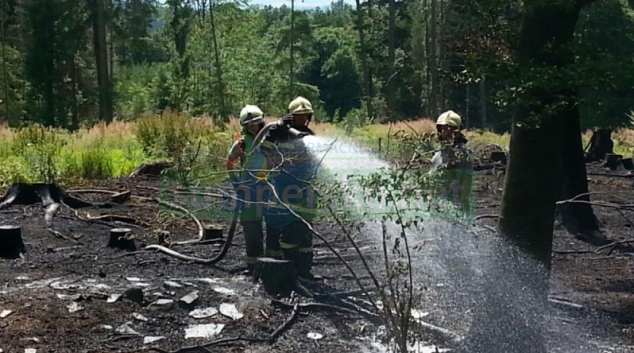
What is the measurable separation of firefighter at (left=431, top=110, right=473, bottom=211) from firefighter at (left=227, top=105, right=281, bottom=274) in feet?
4.39

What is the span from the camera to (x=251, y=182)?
6.29m

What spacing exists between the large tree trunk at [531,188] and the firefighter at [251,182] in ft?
5.84

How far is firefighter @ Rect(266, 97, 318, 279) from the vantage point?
19.7 feet

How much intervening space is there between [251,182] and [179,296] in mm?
1010

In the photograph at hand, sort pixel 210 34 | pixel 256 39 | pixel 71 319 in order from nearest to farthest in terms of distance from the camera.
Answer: pixel 71 319, pixel 210 34, pixel 256 39

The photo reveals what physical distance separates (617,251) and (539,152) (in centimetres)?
347

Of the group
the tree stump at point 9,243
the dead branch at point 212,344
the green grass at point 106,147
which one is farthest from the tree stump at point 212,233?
the dead branch at point 212,344

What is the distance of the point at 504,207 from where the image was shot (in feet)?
17.3

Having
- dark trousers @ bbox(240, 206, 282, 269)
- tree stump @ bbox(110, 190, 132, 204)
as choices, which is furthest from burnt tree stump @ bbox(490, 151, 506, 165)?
dark trousers @ bbox(240, 206, 282, 269)

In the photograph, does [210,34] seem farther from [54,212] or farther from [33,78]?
[54,212]

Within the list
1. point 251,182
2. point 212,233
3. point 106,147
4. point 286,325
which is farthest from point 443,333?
point 106,147

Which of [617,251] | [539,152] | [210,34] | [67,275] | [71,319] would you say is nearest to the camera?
[539,152]

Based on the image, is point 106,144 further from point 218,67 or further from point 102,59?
point 218,67

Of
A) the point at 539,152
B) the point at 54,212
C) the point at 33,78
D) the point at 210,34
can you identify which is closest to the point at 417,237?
the point at 539,152
